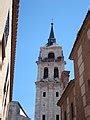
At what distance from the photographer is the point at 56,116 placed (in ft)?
186

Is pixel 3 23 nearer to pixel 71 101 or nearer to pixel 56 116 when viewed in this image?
pixel 71 101

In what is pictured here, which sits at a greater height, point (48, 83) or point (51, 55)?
point (51, 55)

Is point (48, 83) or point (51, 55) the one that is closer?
point (48, 83)

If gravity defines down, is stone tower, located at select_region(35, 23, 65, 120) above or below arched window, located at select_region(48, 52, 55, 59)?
below

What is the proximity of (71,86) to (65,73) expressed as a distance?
775cm

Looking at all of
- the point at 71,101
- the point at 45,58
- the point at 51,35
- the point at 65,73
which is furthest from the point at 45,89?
the point at 71,101

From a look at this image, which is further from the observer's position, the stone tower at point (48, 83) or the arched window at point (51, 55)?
the arched window at point (51, 55)

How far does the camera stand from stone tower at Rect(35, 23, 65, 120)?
56.9 meters

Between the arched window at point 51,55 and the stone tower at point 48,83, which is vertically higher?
the arched window at point 51,55

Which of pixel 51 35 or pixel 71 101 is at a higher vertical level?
pixel 51 35

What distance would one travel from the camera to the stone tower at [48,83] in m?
56.9

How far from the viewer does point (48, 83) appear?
198 feet

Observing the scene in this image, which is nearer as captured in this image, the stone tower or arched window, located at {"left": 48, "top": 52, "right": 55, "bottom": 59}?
the stone tower

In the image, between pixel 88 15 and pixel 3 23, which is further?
pixel 88 15
